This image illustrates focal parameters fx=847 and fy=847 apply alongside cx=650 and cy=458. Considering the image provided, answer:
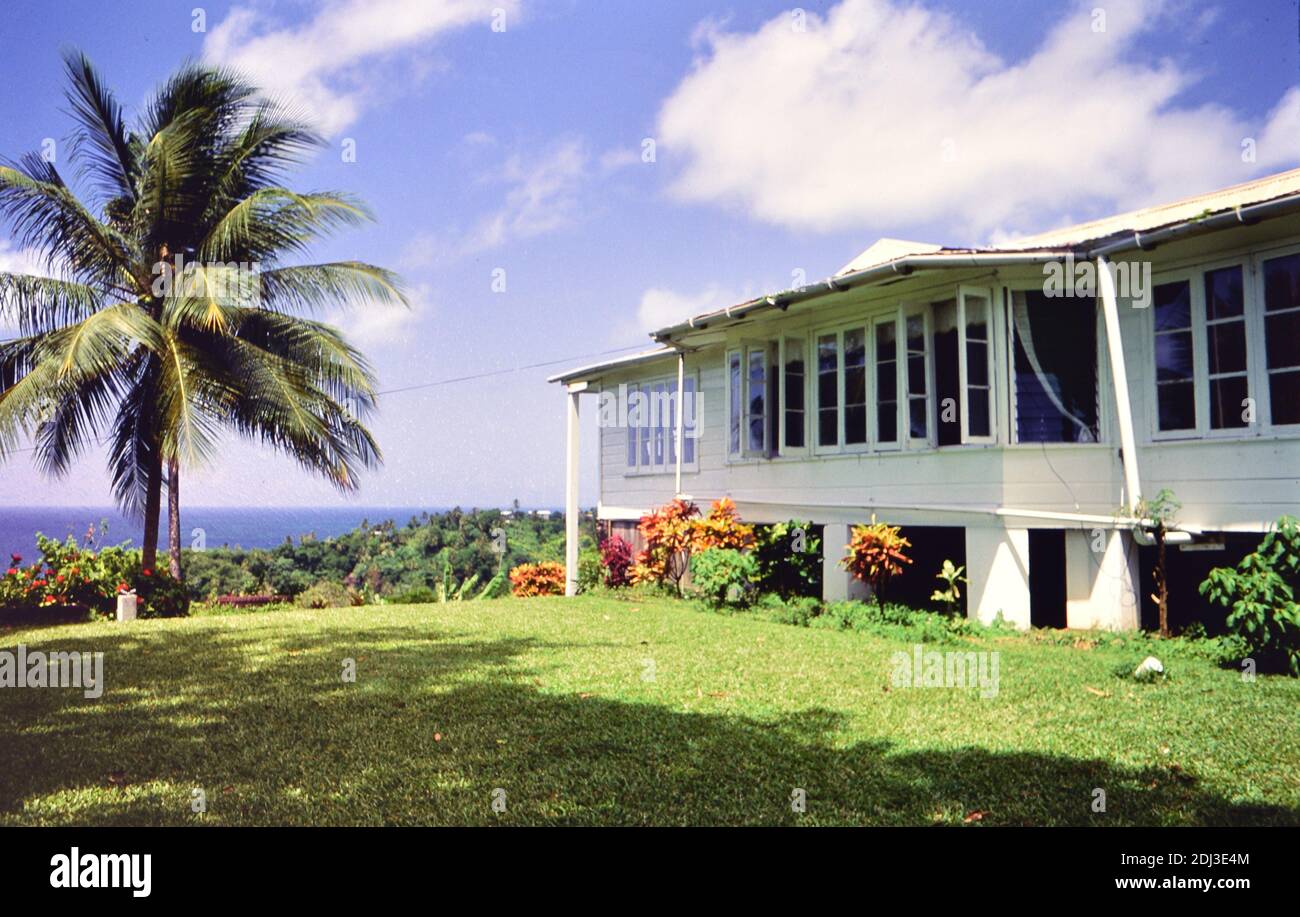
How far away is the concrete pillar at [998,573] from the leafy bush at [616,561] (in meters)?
7.19

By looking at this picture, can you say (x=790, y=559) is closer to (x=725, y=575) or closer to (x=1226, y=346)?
(x=725, y=575)

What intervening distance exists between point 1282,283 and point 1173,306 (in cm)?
104

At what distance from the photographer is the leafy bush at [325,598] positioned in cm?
1617

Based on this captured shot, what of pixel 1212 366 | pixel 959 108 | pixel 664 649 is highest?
pixel 959 108

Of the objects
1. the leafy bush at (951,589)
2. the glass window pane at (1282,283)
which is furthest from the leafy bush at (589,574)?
the glass window pane at (1282,283)

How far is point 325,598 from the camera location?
643 inches

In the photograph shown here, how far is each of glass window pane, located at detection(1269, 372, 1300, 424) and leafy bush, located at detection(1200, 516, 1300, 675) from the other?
4.87 feet

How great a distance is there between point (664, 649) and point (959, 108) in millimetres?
7162

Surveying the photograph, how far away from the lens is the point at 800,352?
12.9 meters

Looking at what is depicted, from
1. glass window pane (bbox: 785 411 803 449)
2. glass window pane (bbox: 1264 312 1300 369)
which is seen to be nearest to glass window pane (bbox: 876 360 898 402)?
glass window pane (bbox: 785 411 803 449)

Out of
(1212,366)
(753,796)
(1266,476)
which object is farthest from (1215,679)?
(753,796)

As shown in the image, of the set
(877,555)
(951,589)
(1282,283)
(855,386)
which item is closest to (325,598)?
(855,386)

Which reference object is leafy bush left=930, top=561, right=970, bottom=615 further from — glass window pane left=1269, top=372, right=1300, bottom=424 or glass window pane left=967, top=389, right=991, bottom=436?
glass window pane left=1269, top=372, right=1300, bottom=424
